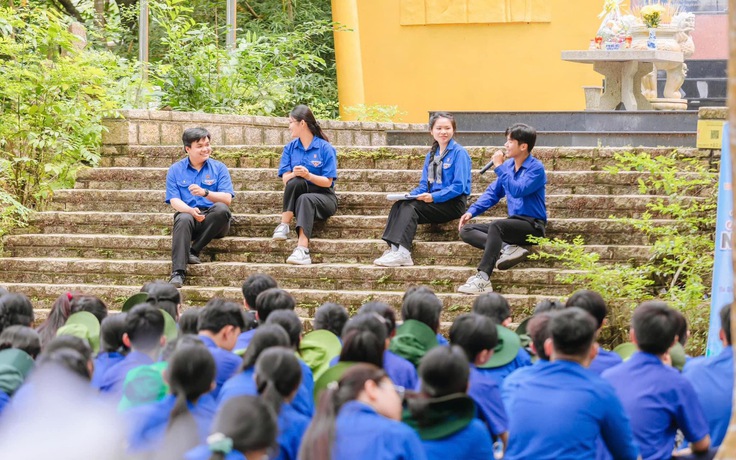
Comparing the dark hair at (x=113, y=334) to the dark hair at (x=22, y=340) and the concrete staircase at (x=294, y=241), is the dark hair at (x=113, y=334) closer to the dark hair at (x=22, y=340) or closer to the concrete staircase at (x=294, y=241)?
the dark hair at (x=22, y=340)

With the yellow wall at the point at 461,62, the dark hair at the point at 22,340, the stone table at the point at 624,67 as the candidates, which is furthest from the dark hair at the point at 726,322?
the yellow wall at the point at 461,62

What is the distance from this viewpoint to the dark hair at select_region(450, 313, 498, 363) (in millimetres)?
5074

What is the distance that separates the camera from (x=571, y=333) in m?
4.52

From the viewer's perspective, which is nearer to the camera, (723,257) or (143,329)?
(143,329)

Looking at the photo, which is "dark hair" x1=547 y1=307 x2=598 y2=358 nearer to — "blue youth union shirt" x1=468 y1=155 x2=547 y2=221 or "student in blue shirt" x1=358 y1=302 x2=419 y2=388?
"student in blue shirt" x1=358 y1=302 x2=419 y2=388

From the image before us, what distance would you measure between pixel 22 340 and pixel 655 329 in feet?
9.28

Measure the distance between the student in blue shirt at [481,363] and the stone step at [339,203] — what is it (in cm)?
488

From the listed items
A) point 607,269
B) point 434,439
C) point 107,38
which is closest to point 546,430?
point 434,439

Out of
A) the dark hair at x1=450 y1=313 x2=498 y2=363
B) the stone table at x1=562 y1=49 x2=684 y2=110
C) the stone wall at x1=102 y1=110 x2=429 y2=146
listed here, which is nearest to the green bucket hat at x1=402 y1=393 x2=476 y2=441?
the dark hair at x1=450 y1=313 x2=498 y2=363

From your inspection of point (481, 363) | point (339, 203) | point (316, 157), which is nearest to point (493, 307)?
point (481, 363)

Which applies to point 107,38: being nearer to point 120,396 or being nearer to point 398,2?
point 398,2

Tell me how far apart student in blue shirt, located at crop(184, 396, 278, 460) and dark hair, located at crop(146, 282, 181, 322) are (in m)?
3.01

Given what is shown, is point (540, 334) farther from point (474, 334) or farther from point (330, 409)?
point (330, 409)

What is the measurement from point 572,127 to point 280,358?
9782 mm
